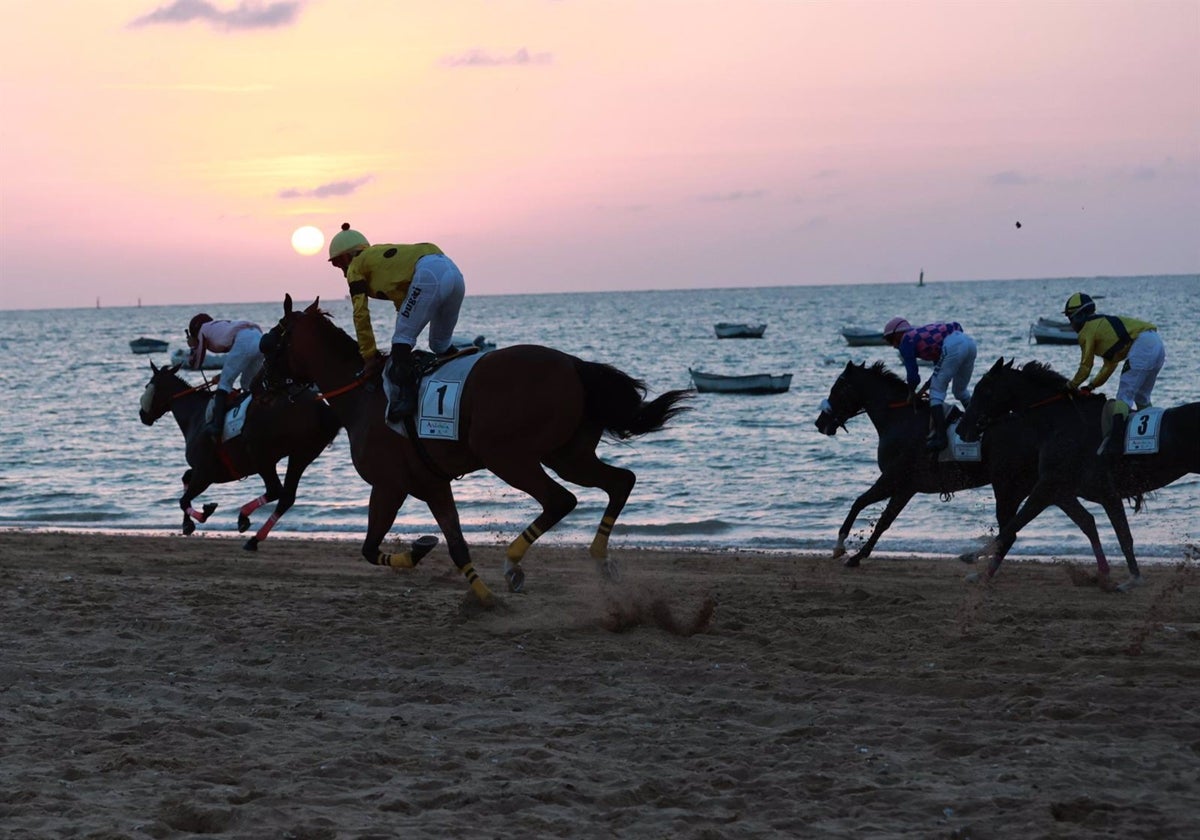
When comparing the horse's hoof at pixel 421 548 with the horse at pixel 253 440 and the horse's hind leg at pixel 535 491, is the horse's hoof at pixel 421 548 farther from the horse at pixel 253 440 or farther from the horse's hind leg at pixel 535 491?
the horse at pixel 253 440

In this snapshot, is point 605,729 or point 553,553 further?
point 553,553

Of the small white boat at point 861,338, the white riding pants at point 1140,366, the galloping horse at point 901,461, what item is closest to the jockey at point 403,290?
the galloping horse at point 901,461

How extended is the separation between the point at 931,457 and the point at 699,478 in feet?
33.0

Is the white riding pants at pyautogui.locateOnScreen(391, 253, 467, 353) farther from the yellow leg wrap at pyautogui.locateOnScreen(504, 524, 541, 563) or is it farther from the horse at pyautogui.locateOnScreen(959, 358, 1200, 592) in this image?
the horse at pyautogui.locateOnScreen(959, 358, 1200, 592)

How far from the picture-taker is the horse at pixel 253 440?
13.1 m

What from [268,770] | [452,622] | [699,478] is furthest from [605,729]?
[699,478]

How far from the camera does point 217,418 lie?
44.8ft

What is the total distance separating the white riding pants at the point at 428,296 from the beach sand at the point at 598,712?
196 cm

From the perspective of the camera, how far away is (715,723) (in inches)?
253

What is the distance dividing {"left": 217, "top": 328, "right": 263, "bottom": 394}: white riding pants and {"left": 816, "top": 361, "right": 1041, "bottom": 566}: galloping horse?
18.3ft

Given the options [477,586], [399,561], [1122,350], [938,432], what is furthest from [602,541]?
[1122,350]

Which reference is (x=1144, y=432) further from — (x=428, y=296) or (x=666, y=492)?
(x=666, y=492)

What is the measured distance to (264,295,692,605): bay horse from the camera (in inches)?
352

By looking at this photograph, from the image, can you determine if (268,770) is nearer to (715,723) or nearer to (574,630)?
(715,723)
